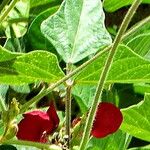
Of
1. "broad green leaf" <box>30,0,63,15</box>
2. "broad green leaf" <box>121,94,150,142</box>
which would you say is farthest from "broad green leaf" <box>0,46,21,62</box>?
"broad green leaf" <box>30,0,63,15</box>

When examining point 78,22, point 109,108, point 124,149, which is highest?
point 78,22

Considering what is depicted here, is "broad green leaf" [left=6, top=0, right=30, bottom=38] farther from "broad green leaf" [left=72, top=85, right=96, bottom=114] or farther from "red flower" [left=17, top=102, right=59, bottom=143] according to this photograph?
"red flower" [left=17, top=102, right=59, bottom=143]

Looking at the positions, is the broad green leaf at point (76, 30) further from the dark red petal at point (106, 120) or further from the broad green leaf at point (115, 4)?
the broad green leaf at point (115, 4)

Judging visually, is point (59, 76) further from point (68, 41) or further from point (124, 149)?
point (124, 149)

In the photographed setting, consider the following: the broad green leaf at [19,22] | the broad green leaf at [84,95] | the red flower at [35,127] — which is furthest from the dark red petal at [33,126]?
the broad green leaf at [19,22]

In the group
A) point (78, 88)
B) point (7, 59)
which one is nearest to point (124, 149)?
point (78, 88)

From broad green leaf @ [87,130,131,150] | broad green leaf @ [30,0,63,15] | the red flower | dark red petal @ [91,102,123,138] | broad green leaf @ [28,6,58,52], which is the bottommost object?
broad green leaf @ [87,130,131,150]

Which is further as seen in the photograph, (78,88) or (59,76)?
(78,88)

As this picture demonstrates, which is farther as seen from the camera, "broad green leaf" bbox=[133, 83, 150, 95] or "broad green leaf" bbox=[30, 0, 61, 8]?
"broad green leaf" bbox=[30, 0, 61, 8]
